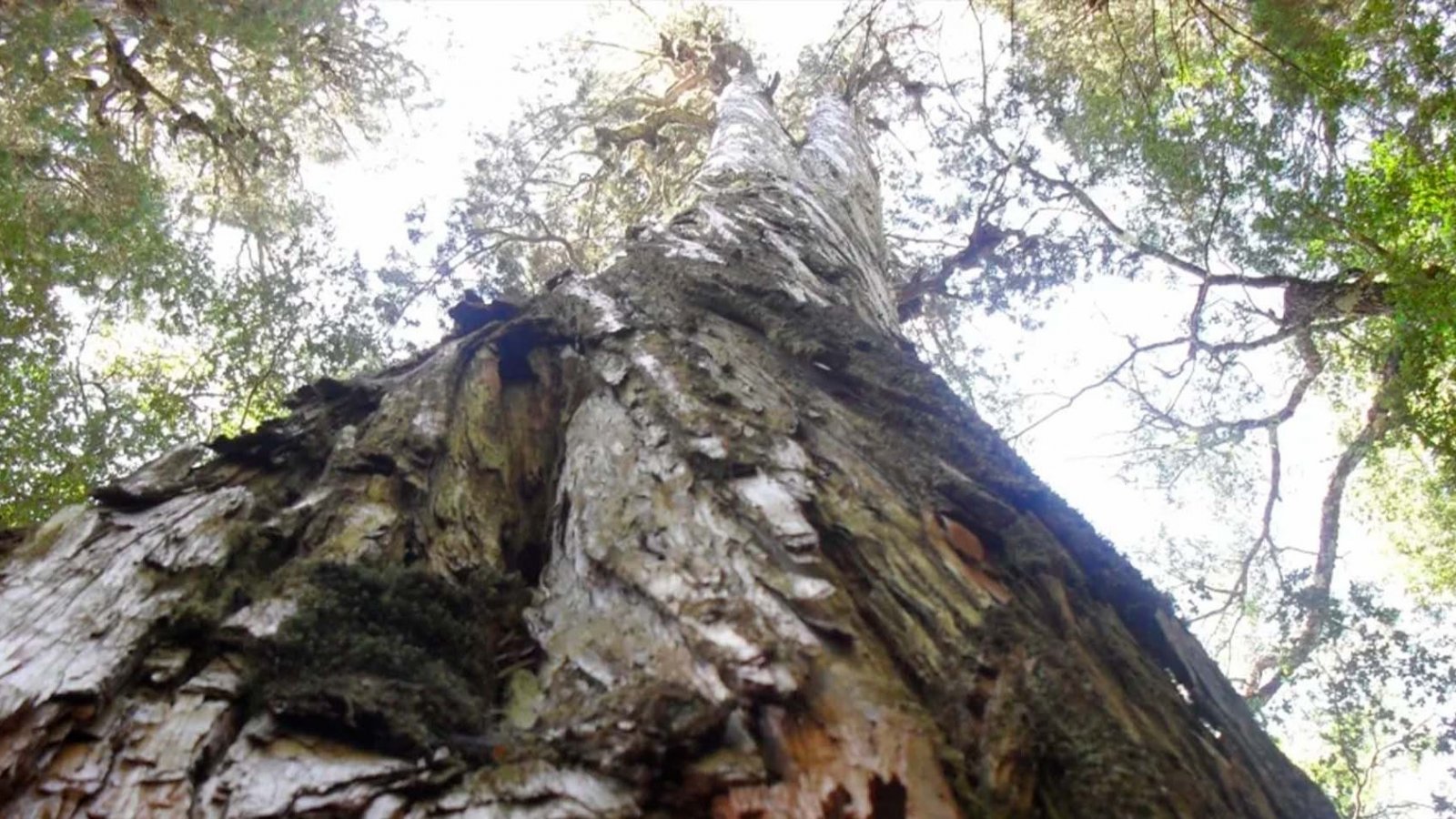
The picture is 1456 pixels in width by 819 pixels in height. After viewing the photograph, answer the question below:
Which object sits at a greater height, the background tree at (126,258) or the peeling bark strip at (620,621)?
the background tree at (126,258)

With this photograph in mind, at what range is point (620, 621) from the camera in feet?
5.80

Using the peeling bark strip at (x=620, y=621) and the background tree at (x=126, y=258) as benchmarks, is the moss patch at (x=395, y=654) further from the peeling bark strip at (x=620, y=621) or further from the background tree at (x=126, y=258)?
the background tree at (x=126, y=258)

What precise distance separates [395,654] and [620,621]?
39cm

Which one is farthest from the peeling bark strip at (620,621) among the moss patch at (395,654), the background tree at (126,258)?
the background tree at (126,258)

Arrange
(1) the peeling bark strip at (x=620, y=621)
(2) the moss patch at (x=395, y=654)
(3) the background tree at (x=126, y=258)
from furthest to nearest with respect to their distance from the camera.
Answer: (3) the background tree at (x=126, y=258)
(2) the moss patch at (x=395, y=654)
(1) the peeling bark strip at (x=620, y=621)

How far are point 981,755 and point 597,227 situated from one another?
973cm

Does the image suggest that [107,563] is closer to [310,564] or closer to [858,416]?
[310,564]

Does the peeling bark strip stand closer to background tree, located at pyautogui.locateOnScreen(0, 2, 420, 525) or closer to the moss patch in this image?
the moss patch

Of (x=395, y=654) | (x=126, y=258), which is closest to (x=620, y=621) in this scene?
(x=395, y=654)

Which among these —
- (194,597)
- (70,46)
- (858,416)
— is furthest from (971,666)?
(70,46)

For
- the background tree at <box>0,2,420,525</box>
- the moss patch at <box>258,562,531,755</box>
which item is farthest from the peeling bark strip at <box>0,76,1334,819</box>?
the background tree at <box>0,2,420,525</box>

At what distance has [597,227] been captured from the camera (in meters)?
10.7

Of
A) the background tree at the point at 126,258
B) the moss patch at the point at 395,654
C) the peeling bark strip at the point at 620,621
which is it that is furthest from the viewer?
the background tree at the point at 126,258

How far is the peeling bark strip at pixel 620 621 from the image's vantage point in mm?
1403
